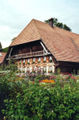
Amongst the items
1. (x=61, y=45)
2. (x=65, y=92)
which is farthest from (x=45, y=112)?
(x=61, y=45)

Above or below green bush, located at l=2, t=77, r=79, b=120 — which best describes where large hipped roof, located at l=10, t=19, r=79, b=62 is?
above

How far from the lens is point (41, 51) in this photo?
917 inches

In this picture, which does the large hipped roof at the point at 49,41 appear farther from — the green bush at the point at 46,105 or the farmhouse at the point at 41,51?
the green bush at the point at 46,105

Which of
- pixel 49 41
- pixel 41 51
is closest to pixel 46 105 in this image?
pixel 41 51

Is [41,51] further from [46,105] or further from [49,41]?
[46,105]

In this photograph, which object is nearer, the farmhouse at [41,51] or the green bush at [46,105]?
the green bush at [46,105]

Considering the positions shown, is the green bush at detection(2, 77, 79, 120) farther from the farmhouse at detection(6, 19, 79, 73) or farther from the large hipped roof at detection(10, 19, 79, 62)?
the large hipped roof at detection(10, 19, 79, 62)

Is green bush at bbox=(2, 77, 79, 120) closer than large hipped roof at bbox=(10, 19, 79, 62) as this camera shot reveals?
Yes

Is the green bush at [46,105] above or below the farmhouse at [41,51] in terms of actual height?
below

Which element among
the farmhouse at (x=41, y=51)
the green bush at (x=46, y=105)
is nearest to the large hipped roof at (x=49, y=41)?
the farmhouse at (x=41, y=51)

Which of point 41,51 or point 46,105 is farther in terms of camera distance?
point 41,51

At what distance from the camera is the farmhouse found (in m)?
22.1

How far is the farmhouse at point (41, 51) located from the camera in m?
22.1

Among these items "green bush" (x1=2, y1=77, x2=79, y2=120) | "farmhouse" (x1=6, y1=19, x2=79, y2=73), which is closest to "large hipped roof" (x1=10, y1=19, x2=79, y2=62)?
"farmhouse" (x1=6, y1=19, x2=79, y2=73)
